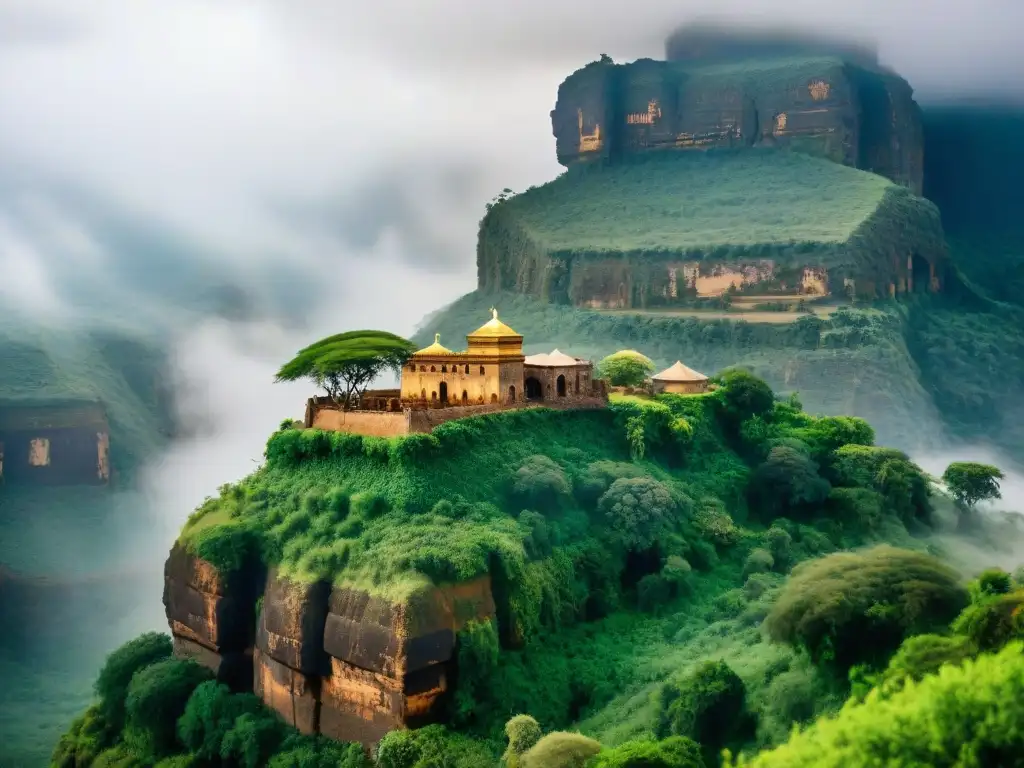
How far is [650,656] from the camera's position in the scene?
3228 centimetres

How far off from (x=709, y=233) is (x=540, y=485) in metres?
49.2

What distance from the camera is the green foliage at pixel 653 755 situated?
23.9m

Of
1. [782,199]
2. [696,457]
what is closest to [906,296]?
[782,199]

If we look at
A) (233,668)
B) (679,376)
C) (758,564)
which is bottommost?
(233,668)

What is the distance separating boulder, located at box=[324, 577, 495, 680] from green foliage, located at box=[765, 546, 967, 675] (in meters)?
7.58

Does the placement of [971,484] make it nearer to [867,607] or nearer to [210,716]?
[867,607]

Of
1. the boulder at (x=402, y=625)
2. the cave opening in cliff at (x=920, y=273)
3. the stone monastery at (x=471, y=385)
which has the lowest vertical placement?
the boulder at (x=402, y=625)

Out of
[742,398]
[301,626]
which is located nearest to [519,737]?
[301,626]

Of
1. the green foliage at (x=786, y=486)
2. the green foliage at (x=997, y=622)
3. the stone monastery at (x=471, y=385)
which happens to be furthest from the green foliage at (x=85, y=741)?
the green foliage at (x=997, y=622)

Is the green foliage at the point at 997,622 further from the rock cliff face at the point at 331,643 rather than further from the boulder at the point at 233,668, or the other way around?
the boulder at the point at 233,668

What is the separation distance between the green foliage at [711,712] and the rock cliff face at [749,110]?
71200mm

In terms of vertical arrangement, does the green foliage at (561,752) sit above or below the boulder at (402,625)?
below

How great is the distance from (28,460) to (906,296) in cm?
5514

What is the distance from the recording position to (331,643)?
3030 centimetres
